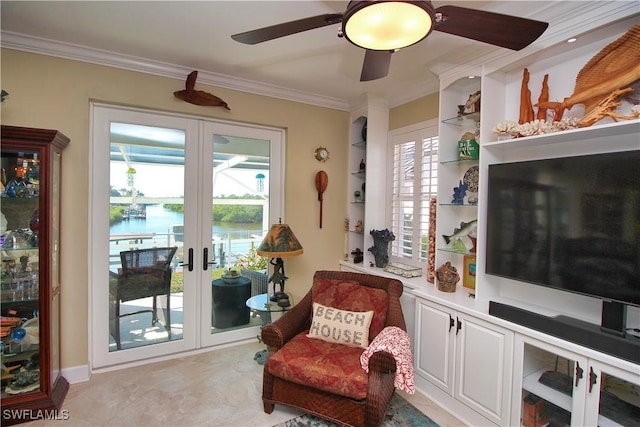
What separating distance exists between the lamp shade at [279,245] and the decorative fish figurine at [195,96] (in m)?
1.31

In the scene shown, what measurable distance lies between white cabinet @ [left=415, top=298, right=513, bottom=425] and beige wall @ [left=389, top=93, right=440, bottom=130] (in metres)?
1.74

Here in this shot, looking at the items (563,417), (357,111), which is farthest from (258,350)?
(357,111)

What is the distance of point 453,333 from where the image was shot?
89.1 inches

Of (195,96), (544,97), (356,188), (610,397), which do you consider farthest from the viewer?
(356,188)

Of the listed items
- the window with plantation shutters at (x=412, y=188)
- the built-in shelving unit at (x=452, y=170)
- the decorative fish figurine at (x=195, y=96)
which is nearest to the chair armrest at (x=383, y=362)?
→ the built-in shelving unit at (x=452, y=170)

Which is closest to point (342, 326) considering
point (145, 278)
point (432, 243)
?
point (432, 243)

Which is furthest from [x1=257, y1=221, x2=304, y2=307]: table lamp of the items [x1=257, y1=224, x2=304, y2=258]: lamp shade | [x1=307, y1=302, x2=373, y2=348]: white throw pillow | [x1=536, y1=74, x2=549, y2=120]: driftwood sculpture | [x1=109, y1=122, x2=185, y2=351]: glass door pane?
[x1=536, y1=74, x2=549, y2=120]: driftwood sculpture

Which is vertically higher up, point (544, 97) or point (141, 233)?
point (544, 97)

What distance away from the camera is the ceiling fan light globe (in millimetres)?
1174

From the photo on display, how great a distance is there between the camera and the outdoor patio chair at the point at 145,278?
2.87m

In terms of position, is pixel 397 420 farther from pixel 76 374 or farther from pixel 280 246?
pixel 76 374

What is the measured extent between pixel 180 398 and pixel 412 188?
272 centimetres

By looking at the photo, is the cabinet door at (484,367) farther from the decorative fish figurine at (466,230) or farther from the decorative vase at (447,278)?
the decorative fish figurine at (466,230)

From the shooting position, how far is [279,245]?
2771 millimetres
